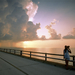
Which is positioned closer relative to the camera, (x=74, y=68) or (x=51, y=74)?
(x=51, y=74)

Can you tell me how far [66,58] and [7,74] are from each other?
16.0 feet

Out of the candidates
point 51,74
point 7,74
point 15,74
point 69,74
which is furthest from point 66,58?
point 7,74

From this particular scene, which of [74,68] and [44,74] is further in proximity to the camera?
[74,68]

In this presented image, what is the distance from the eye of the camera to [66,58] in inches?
249

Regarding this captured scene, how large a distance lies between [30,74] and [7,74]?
1589 mm

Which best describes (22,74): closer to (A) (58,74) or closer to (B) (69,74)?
(A) (58,74)

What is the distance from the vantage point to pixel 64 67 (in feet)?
21.4

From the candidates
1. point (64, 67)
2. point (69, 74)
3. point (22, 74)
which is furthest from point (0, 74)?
point (64, 67)

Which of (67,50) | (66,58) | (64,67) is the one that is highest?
(67,50)

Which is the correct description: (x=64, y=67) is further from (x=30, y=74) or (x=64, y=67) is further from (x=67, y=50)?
(x=30, y=74)

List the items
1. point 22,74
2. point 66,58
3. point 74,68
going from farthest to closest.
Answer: point 66,58
point 74,68
point 22,74

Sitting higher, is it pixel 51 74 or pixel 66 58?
pixel 66 58

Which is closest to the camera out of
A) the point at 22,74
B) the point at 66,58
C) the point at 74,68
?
the point at 22,74

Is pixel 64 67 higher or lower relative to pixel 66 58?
lower
